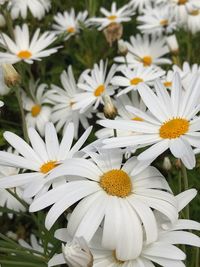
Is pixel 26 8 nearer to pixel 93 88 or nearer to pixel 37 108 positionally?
pixel 37 108

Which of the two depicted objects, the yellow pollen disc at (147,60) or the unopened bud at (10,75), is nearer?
the unopened bud at (10,75)

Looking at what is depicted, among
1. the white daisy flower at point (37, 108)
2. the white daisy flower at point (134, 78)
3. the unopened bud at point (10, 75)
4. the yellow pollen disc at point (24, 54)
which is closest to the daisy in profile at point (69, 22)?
the yellow pollen disc at point (24, 54)

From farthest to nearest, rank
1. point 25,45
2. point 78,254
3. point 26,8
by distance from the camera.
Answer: point 26,8
point 25,45
point 78,254

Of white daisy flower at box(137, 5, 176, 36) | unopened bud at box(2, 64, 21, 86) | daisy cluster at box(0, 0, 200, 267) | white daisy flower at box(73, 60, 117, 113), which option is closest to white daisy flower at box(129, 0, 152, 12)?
white daisy flower at box(137, 5, 176, 36)

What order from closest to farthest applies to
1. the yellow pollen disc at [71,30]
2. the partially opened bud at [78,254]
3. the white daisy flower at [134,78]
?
the partially opened bud at [78,254] → the white daisy flower at [134,78] → the yellow pollen disc at [71,30]

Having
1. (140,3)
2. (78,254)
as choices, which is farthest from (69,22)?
(78,254)

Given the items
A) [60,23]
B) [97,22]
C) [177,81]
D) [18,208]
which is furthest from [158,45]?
[177,81]

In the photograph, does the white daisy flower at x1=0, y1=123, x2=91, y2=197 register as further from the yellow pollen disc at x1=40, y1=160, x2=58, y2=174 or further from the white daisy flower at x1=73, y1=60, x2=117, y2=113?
the white daisy flower at x1=73, y1=60, x2=117, y2=113

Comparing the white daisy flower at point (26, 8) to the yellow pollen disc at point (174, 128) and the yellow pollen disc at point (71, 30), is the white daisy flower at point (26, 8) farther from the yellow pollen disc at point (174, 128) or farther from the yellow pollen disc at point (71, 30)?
the yellow pollen disc at point (174, 128)
